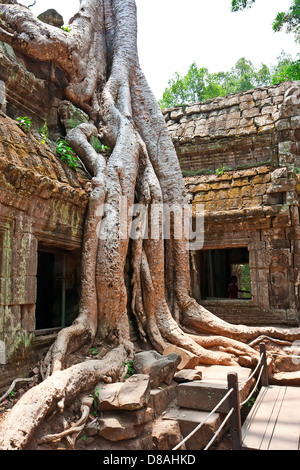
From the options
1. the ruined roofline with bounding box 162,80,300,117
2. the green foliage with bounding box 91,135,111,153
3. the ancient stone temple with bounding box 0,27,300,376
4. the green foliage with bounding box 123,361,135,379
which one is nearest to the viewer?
the ancient stone temple with bounding box 0,27,300,376

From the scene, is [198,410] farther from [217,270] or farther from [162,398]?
[217,270]

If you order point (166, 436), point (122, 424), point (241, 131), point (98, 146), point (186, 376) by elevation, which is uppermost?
point (241, 131)

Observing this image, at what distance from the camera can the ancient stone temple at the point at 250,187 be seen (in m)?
6.32

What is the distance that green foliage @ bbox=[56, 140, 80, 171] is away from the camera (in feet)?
15.2

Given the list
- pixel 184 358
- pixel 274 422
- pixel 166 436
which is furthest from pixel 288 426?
pixel 184 358

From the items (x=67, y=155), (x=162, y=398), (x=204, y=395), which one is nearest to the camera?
(x=204, y=395)

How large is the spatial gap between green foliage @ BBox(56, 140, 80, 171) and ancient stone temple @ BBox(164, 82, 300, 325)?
2916 millimetres

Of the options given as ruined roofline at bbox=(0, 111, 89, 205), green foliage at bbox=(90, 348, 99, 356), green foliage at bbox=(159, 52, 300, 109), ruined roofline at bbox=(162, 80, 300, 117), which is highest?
green foliage at bbox=(159, 52, 300, 109)

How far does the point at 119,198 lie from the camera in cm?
480

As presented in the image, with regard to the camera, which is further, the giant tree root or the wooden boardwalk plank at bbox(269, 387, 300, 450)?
the wooden boardwalk plank at bbox(269, 387, 300, 450)

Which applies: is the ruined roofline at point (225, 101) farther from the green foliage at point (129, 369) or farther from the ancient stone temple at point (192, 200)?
the green foliage at point (129, 369)

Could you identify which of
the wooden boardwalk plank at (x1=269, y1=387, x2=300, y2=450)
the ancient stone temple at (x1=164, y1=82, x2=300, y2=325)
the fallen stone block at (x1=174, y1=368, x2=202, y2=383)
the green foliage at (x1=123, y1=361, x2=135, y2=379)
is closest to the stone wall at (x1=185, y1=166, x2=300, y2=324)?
the ancient stone temple at (x1=164, y1=82, x2=300, y2=325)

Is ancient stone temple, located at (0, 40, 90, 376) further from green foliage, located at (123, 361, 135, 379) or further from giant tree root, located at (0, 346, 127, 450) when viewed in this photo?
green foliage, located at (123, 361, 135, 379)

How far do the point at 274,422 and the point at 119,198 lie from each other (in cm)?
304
